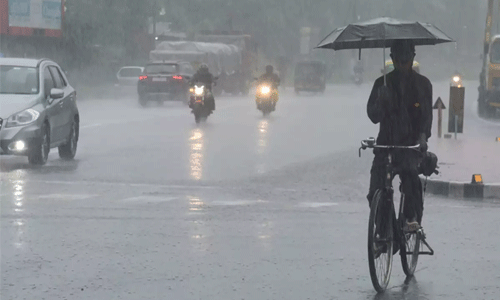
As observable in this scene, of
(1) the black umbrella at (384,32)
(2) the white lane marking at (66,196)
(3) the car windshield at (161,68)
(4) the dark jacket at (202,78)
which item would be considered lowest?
(2) the white lane marking at (66,196)

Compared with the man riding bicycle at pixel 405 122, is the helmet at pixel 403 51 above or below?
above

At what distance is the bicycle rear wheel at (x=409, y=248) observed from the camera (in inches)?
300

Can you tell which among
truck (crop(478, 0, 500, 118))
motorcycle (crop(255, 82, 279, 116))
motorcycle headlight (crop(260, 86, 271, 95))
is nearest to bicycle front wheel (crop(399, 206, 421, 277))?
motorcycle (crop(255, 82, 279, 116))

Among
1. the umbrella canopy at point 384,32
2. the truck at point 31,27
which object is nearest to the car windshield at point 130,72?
the truck at point 31,27

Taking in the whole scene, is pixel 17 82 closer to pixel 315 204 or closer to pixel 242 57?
pixel 315 204

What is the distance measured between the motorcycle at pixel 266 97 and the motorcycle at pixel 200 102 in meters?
4.08

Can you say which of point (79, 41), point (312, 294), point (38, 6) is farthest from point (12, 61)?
point (79, 41)

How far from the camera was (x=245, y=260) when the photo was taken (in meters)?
8.59

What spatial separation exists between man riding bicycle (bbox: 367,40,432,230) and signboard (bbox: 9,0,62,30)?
53.0 meters

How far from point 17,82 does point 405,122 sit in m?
11.0

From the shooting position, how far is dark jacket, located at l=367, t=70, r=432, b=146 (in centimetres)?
758

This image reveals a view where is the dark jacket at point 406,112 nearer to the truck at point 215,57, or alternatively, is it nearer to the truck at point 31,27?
the truck at point 215,57

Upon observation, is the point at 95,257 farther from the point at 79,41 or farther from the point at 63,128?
the point at 79,41

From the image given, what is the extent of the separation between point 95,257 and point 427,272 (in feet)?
8.30
